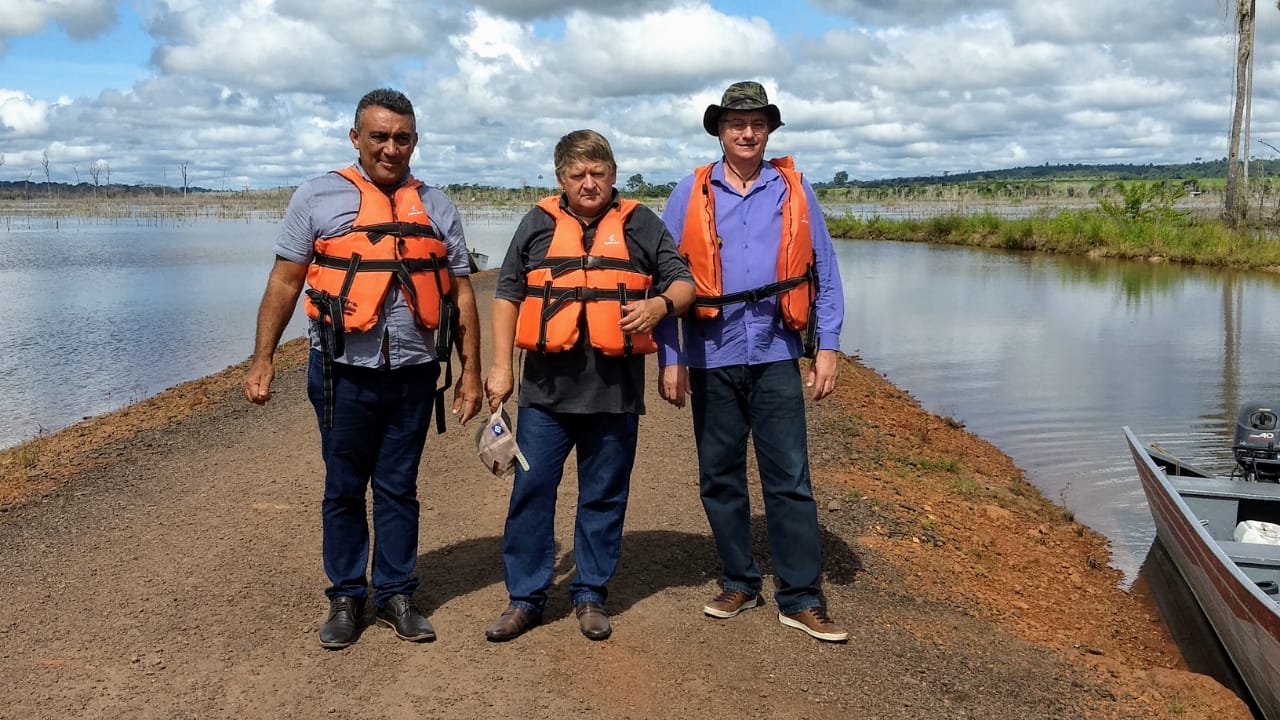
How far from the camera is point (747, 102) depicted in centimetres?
439

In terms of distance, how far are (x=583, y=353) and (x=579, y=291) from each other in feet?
0.86

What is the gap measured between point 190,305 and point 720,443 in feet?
79.1

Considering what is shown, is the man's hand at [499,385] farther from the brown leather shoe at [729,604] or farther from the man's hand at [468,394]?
the brown leather shoe at [729,604]

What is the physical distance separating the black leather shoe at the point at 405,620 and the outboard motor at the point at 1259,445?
5974mm

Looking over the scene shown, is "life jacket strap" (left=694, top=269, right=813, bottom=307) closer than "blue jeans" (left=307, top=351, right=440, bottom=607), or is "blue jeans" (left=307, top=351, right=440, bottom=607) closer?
"blue jeans" (left=307, top=351, right=440, bottom=607)

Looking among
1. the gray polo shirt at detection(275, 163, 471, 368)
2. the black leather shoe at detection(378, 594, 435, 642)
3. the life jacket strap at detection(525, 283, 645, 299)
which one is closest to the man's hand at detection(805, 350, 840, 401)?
the life jacket strap at detection(525, 283, 645, 299)

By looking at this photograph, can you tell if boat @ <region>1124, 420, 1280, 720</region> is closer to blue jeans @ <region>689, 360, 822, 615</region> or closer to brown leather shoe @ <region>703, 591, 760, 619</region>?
blue jeans @ <region>689, 360, 822, 615</region>

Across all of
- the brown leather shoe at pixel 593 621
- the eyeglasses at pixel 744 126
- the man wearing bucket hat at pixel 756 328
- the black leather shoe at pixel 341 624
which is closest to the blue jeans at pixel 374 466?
→ the black leather shoe at pixel 341 624

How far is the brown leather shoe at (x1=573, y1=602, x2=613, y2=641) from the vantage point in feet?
14.8

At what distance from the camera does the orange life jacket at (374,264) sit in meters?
4.09

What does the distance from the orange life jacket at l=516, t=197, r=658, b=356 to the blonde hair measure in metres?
0.20

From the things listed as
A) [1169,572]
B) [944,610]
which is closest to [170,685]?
[944,610]

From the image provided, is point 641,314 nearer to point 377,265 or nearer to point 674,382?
point 674,382

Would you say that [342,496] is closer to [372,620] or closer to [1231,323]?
[372,620]
